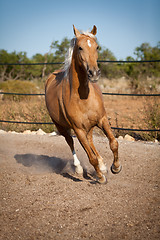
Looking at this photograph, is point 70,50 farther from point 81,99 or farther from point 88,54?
point 81,99

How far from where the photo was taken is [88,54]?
2607 millimetres

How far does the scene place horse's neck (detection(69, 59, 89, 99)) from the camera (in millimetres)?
2939

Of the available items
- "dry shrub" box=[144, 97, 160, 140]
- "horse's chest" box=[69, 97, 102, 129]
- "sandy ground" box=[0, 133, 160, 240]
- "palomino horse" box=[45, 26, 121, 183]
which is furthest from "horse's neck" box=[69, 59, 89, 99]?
"dry shrub" box=[144, 97, 160, 140]

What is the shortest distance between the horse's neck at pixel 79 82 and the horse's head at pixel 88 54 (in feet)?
0.47

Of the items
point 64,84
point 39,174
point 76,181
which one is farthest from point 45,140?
point 64,84

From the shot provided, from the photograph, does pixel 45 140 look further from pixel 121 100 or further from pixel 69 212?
pixel 121 100

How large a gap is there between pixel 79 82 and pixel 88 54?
1.50 ft

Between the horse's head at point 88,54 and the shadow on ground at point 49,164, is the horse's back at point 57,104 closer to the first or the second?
the horse's head at point 88,54

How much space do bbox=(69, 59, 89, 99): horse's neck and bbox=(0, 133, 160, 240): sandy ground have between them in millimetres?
1295

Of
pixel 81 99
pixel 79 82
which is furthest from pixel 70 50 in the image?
pixel 81 99

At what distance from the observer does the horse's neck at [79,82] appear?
2939mm

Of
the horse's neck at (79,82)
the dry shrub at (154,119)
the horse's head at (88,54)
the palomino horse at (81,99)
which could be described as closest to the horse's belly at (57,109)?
the palomino horse at (81,99)

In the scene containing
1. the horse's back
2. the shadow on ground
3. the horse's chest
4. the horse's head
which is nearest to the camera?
the horse's head

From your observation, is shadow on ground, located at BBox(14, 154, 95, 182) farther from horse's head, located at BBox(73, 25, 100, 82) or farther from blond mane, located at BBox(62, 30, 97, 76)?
horse's head, located at BBox(73, 25, 100, 82)
